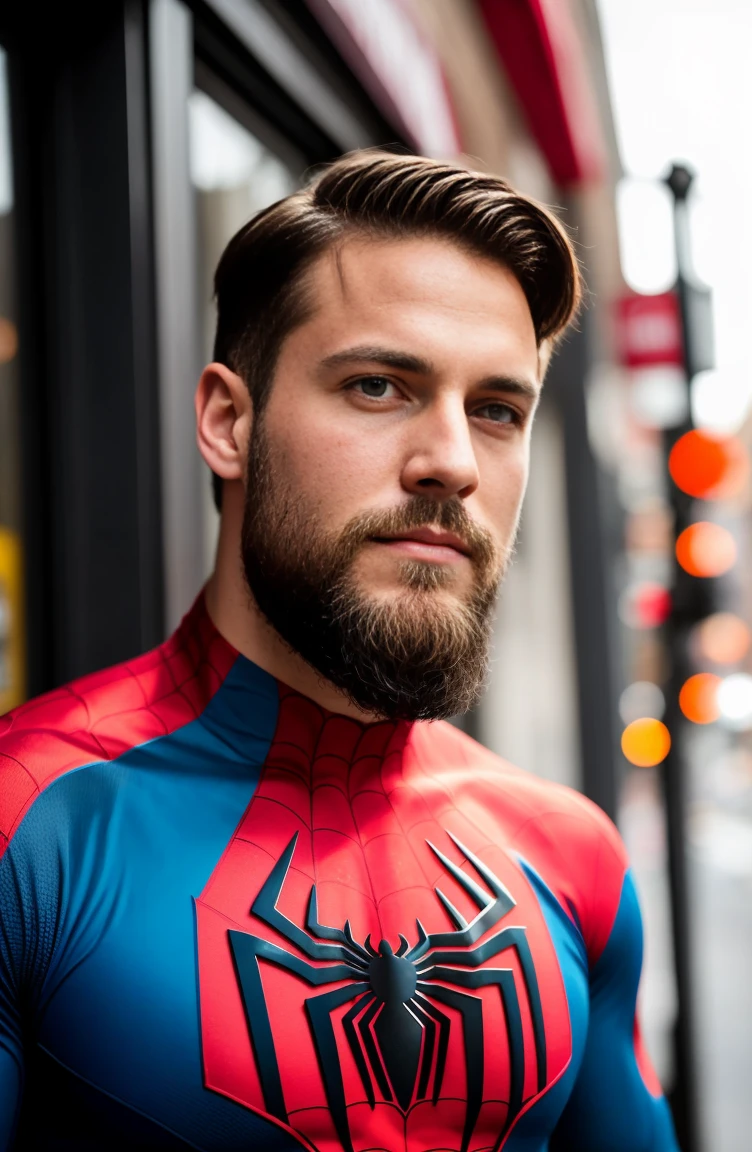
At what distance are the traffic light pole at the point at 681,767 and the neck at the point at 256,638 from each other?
227 cm

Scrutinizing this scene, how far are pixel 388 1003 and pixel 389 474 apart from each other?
26.4 inches

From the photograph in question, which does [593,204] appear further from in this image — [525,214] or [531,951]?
[531,951]

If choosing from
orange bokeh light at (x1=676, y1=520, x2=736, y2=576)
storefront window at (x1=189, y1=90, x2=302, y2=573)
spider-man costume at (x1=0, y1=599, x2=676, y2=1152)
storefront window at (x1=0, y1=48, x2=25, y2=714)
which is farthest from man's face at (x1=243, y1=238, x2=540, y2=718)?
orange bokeh light at (x1=676, y1=520, x2=736, y2=576)

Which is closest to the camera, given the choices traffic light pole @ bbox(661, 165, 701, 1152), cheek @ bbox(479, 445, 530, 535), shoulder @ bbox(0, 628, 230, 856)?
shoulder @ bbox(0, 628, 230, 856)

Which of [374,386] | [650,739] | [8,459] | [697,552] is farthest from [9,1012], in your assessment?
[650,739]

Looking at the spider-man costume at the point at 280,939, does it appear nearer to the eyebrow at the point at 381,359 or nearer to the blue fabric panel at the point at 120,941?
the blue fabric panel at the point at 120,941

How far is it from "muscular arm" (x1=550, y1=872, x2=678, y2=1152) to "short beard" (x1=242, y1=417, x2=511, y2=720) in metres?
0.50

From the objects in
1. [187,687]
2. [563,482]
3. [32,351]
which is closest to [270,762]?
[187,687]

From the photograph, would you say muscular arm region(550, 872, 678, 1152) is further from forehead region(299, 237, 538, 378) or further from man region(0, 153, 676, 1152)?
forehead region(299, 237, 538, 378)

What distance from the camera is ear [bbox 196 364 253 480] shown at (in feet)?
4.88

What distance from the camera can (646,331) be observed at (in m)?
6.30

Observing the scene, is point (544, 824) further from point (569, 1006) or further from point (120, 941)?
point (120, 941)

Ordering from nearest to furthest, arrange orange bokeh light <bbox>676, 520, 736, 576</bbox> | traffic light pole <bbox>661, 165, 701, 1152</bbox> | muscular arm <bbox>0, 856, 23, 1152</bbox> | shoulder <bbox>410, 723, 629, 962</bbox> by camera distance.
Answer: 1. muscular arm <bbox>0, 856, 23, 1152</bbox>
2. shoulder <bbox>410, 723, 629, 962</bbox>
3. traffic light pole <bbox>661, 165, 701, 1152</bbox>
4. orange bokeh light <bbox>676, 520, 736, 576</bbox>

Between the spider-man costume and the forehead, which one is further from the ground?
the forehead
